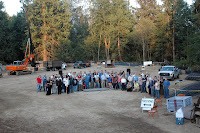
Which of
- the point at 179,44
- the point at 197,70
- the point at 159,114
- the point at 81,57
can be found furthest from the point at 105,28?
the point at 159,114

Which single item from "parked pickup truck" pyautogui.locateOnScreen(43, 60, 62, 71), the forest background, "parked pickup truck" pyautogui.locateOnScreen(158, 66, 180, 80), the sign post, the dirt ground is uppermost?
the forest background

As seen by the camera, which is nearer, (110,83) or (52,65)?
(110,83)

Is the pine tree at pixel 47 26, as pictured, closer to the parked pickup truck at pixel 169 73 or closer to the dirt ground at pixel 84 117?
the parked pickup truck at pixel 169 73

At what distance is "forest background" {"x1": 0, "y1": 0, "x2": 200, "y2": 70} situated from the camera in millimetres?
52812

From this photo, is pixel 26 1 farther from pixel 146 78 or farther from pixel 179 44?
pixel 146 78

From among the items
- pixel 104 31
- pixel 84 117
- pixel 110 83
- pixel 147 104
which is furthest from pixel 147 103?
pixel 104 31

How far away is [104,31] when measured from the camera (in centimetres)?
7044

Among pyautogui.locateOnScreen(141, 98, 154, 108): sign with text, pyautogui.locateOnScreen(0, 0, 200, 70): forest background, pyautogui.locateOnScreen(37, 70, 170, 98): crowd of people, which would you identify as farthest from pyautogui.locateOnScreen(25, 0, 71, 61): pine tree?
pyautogui.locateOnScreen(141, 98, 154, 108): sign with text

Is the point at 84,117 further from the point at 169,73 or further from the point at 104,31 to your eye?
the point at 104,31

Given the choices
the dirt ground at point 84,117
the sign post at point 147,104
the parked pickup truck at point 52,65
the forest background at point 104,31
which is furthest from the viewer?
the forest background at point 104,31

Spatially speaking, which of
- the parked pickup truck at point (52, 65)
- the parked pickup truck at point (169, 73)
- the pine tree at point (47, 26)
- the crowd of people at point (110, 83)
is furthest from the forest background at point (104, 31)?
the crowd of people at point (110, 83)

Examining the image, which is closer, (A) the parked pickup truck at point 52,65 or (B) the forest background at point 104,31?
(A) the parked pickup truck at point 52,65

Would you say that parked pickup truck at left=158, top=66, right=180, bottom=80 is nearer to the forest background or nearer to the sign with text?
the sign with text

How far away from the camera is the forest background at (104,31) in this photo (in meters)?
52.8
